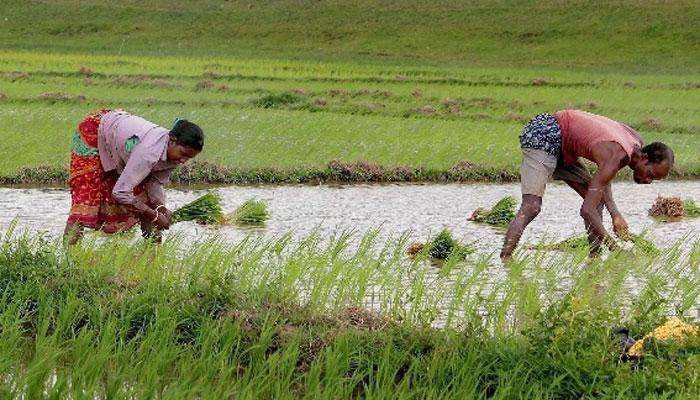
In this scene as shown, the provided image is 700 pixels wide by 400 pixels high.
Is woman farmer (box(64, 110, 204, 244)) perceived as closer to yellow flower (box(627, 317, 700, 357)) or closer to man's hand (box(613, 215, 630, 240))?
man's hand (box(613, 215, 630, 240))

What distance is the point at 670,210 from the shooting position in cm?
1038

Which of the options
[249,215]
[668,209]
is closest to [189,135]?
[249,215]

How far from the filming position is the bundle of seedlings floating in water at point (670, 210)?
10.4 metres

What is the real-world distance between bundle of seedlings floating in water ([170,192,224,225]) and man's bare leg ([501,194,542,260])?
2.44m

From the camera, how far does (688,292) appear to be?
626 centimetres

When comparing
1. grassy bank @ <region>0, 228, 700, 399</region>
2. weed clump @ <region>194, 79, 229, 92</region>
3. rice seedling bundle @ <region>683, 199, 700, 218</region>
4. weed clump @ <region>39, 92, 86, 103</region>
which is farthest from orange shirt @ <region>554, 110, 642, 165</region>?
weed clump @ <region>194, 79, 229, 92</region>

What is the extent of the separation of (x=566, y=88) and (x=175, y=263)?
19.6m

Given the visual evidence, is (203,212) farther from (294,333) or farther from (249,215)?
Result: (294,333)

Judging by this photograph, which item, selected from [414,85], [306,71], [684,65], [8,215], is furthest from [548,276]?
[684,65]

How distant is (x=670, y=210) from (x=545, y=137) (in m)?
2.92

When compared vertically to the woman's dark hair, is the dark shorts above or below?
below

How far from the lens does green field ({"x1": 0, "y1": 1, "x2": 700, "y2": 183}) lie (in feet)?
45.8

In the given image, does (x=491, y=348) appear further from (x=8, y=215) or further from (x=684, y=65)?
(x=684, y=65)

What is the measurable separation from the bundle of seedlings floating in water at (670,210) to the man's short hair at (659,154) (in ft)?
9.67
